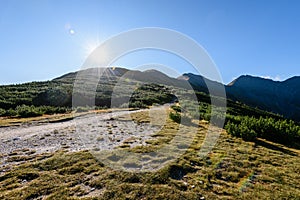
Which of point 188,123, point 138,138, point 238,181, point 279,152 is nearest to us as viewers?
point 238,181

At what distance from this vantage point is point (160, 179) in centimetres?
699

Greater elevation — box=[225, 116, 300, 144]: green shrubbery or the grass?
box=[225, 116, 300, 144]: green shrubbery

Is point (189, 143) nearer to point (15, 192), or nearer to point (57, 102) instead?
point (15, 192)

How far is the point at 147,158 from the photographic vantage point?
29.8 ft

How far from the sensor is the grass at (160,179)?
608 cm

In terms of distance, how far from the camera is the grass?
6078 millimetres

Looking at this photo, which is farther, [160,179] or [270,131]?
[270,131]

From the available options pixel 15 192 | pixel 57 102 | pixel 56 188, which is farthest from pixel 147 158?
pixel 57 102

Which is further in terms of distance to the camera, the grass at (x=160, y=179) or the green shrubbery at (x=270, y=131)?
the green shrubbery at (x=270, y=131)

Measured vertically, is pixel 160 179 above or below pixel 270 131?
below

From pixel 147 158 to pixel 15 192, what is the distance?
16.2 feet

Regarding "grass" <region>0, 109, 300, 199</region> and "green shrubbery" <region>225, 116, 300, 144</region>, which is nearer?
"grass" <region>0, 109, 300, 199</region>

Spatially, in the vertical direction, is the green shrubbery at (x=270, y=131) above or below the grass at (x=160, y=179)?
above

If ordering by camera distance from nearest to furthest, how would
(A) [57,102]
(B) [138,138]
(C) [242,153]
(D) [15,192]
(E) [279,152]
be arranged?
(D) [15,192] → (C) [242,153] → (E) [279,152] → (B) [138,138] → (A) [57,102]
